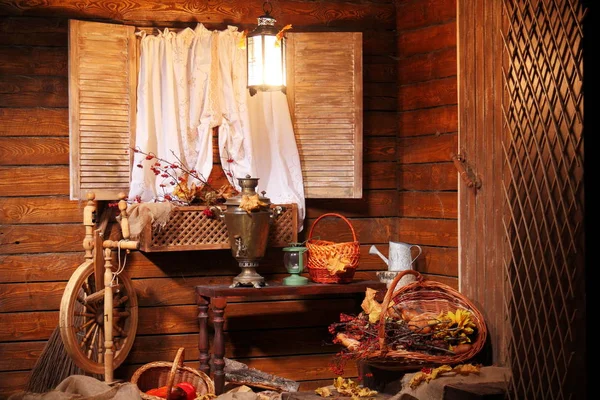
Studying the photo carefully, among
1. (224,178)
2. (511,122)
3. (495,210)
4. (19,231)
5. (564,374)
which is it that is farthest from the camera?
(224,178)

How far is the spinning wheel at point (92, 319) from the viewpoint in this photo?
4.40 metres

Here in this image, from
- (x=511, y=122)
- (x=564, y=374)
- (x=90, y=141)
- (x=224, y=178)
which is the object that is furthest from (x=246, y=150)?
(x=564, y=374)

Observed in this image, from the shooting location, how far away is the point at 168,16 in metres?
5.10

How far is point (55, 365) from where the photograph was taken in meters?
4.70

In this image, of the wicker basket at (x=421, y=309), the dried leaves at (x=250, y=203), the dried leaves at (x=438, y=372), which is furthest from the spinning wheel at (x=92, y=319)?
the dried leaves at (x=438, y=372)

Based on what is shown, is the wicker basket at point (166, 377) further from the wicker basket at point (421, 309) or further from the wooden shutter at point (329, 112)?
the wooden shutter at point (329, 112)

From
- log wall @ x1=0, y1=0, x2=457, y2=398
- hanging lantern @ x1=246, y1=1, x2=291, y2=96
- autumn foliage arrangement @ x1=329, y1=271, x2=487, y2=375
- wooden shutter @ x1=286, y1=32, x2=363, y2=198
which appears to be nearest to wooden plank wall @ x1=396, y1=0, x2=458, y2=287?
log wall @ x1=0, y1=0, x2=457, y2=398

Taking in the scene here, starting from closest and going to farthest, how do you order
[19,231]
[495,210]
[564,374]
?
[564,374] → [495,210] → [19,231]

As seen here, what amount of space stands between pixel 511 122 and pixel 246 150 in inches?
70.8

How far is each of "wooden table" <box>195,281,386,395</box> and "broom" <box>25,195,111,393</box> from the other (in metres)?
0.58

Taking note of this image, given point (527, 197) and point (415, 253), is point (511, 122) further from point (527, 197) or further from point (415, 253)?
point (415, 253)

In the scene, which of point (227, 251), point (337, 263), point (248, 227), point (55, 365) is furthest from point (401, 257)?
point (55, 365)

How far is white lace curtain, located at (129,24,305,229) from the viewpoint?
493 centimetres

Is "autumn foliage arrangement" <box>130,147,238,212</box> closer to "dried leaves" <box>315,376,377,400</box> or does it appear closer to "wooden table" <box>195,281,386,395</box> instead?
"wooden table" <box>195,281,386,395</box>
